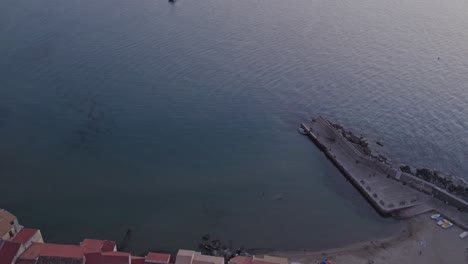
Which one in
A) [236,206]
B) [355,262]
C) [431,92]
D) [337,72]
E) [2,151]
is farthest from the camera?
[337,72]

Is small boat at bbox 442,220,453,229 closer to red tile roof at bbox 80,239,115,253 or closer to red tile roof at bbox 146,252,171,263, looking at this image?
red tile roof at bbox 146,252,171,263

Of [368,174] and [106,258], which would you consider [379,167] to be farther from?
[106,258]

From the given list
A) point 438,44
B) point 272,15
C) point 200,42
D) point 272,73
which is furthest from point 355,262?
point 272,15

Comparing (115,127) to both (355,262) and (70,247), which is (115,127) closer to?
(70,247)

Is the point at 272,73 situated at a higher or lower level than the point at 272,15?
lower

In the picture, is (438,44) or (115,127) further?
(438,44)

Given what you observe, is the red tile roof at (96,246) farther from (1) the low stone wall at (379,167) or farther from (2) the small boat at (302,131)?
(2) the small boat at (302,131)

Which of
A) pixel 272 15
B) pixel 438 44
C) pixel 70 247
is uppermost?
pixel 272 15
